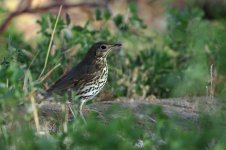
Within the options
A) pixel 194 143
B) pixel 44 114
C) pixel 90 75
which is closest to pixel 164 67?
pixel 90 75

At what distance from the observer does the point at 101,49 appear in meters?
7.85

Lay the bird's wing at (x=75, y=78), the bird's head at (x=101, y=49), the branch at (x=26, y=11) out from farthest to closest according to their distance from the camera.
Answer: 1. the branch at (x=26, y=11)
2. the bird's head at (x=101, y=49)
3. the bird's wing at (x=75, y=78)

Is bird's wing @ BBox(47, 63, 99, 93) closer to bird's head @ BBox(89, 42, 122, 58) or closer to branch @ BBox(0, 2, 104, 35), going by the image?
bird's head @ BBox(89, 42, 122, 58)

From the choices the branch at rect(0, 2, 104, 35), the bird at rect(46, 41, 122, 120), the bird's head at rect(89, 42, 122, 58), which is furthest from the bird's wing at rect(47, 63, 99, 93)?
the branch at rect(0, 2, 104, 35)

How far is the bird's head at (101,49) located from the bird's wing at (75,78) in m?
0.21

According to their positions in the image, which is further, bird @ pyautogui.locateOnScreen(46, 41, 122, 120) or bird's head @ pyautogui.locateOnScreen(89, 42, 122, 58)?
bird's head @ pyautogui.locateOnScreen(89, 42, 122, 58)

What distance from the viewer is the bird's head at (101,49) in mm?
7793

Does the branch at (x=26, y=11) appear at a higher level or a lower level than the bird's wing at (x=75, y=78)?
higher

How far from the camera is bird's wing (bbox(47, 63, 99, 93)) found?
23.7 ft

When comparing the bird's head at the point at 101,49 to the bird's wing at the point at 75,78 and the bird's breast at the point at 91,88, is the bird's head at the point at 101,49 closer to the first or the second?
the bird's wing at the point at 75,78

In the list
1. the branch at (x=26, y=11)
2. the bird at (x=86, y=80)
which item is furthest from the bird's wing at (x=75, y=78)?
the branch at (x=26, y=11)

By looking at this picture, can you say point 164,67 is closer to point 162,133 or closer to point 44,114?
point 44,114

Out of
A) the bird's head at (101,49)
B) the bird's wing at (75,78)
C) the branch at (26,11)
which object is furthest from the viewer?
the branch at (26,11)

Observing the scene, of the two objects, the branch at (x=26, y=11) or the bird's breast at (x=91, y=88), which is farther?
the branch at (x=26, y=11)
